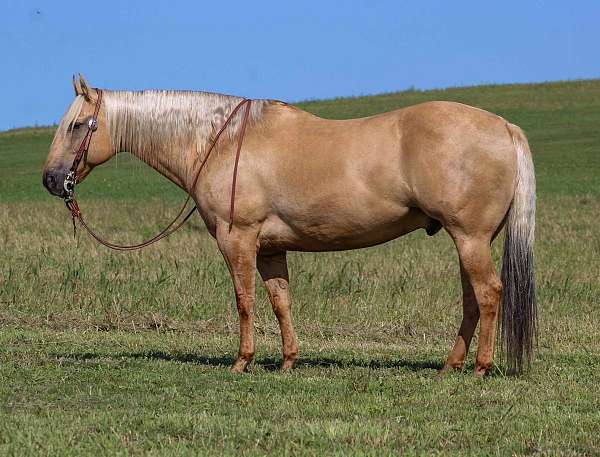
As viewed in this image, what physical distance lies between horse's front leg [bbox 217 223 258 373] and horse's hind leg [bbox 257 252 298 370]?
26 cm

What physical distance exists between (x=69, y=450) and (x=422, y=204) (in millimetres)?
3312

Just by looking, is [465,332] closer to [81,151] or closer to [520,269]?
[520,269]

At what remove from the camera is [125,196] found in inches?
1178

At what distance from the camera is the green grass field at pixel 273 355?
571 centimetres

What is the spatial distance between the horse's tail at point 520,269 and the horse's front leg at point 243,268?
188 cm

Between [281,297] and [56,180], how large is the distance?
198 cm

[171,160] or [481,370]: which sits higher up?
[171,160]

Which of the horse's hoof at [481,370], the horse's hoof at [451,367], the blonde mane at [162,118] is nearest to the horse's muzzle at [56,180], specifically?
the blonde mane at [162,118]

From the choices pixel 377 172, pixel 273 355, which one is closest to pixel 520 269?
pixel 377 172

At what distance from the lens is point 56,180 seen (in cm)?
848

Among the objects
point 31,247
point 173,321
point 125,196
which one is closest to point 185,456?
point 173,321

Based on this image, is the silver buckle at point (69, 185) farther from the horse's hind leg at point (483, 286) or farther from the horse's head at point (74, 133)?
the horse's hind leg at point (483, 286)

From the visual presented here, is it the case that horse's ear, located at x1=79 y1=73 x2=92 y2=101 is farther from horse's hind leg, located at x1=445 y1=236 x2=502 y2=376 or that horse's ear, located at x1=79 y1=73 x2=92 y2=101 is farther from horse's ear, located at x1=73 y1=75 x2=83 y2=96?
horse's hind leg, located at x1=445 y1=236 x2=502 y2=376

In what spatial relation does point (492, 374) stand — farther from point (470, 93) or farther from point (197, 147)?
point (470, 93)
